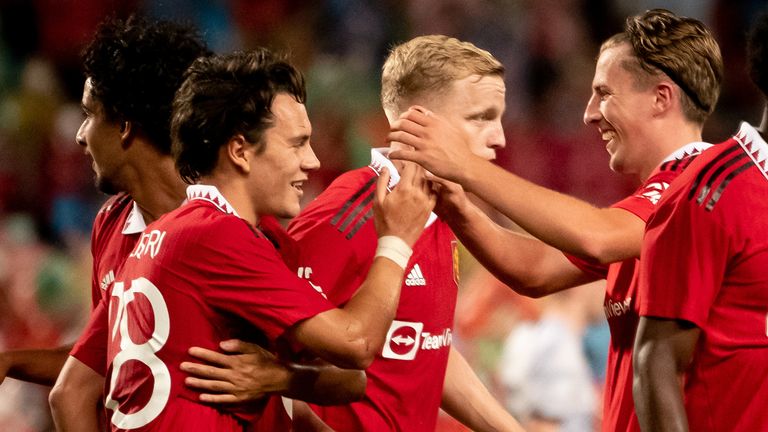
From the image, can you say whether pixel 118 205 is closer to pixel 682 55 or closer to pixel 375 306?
pixel 375 306

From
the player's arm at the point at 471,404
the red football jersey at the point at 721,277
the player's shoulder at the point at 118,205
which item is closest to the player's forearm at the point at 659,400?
the red football jersey at the point at 721,277

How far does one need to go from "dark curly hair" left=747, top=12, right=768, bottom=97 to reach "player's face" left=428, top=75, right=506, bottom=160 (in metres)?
1.05

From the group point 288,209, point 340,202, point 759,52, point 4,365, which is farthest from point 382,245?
point 4,365

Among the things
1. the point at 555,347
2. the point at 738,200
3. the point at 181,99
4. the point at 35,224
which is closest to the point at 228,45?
the point at 35,224

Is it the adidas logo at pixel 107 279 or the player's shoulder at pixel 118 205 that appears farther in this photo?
the player's shoulder at pixel 118 205

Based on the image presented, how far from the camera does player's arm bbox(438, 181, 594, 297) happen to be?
3922mm

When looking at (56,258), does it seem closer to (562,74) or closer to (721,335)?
(562,74)

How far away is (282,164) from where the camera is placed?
338cm

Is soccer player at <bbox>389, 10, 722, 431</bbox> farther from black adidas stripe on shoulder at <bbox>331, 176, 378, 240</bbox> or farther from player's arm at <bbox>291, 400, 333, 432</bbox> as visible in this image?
player's arm at <bbox>291, 400, 333, 432</bbox>

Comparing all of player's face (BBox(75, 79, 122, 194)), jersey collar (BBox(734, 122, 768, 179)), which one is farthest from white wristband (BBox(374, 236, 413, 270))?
player's face (BBox(75, 79, 122, 194))

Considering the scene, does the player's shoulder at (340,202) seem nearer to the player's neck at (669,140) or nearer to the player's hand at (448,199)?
the player's hand at (448,199)

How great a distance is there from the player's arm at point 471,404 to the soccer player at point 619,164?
0.50 meters

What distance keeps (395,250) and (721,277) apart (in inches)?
32.6

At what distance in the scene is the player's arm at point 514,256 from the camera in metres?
3.92
